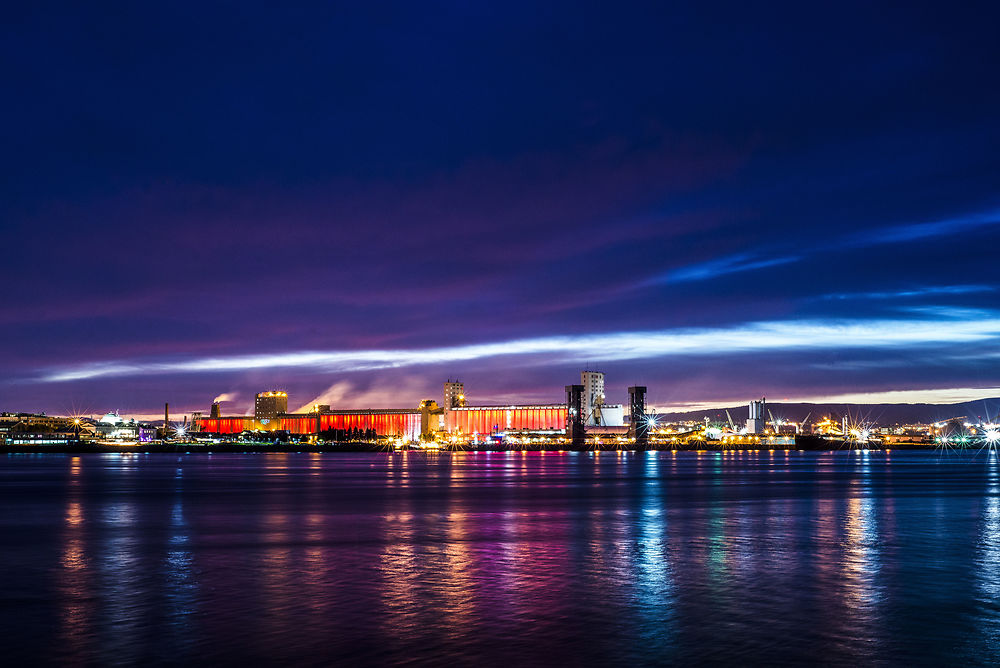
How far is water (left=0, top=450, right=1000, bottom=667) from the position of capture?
15.7m

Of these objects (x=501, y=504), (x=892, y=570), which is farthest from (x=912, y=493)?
(x=892, y=570)

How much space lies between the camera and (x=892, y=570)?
2503 centimetres

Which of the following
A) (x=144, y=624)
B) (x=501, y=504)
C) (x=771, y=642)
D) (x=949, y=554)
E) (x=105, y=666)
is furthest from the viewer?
(x=501, y=504)

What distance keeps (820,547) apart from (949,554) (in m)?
3.70

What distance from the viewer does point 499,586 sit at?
21.7m

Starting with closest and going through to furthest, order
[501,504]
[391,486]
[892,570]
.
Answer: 1. [892,570]
2. [501,504]
3. [391,486]

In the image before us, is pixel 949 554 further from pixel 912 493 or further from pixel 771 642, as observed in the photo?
pixel 912 493

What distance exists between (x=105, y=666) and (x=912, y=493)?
58174 mm

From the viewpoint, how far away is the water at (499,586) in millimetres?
15695

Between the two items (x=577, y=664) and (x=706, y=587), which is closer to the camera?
(x=577, y=664)

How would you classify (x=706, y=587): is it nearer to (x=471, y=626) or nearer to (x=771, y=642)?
(x=771, y=642)

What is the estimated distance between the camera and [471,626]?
56.6 ft

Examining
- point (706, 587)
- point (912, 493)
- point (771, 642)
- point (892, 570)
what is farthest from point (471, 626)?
point (912, 493)

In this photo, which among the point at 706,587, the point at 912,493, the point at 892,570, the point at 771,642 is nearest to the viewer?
the point at 771,642
